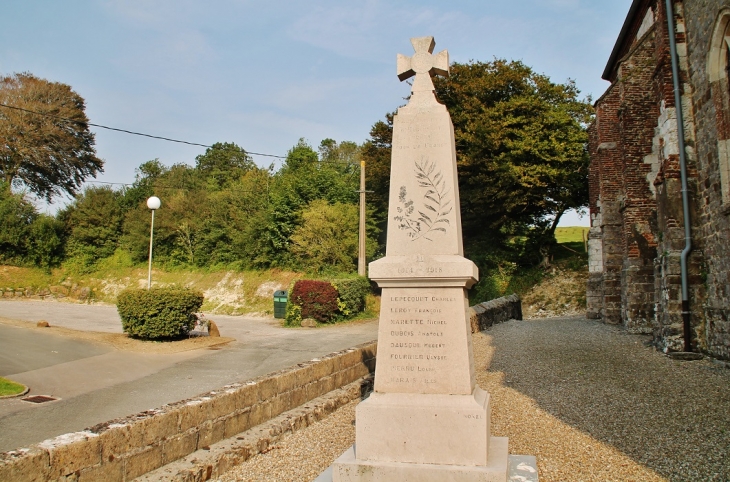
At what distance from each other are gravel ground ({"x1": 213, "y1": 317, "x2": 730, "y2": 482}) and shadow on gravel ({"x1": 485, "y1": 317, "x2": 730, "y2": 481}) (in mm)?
12

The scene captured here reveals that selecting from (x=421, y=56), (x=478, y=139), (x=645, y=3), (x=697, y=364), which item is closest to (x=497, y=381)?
(x=697, y=364)

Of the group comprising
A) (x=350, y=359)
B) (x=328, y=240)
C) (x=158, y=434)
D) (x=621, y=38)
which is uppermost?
(x=621, y=38)

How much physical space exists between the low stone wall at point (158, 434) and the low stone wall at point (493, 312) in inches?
275

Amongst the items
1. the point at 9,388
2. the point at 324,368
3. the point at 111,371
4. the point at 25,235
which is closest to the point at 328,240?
the point at 111,371

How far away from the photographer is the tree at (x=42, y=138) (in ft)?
109

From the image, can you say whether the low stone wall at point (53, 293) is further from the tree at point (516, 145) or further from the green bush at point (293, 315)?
the tree at point (516, 145)

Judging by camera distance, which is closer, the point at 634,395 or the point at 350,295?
the point at 634,395

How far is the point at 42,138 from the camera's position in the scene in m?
34.6

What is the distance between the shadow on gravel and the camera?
185 inches

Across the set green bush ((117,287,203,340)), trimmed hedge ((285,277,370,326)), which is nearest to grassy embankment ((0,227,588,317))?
trimmed hedge ((285,277,370,326))

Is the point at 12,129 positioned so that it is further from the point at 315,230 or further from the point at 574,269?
the point at 574,269

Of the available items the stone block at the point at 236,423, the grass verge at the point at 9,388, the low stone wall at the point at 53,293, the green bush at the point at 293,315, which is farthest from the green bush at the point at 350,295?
the low stone wall at the point at 53,293

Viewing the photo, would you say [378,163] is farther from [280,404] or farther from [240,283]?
[280,404]

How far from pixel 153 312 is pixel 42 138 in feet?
91.9
